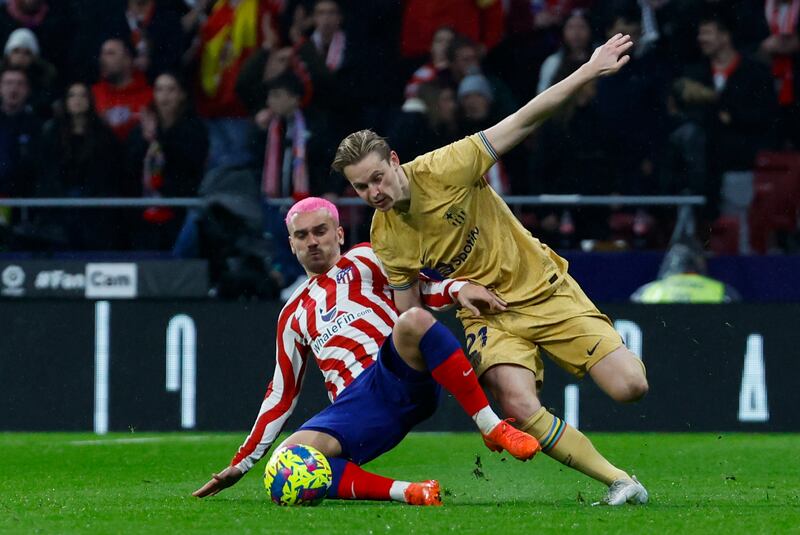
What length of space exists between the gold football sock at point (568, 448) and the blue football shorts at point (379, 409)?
44 centimetres

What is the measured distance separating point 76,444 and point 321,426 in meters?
4.12

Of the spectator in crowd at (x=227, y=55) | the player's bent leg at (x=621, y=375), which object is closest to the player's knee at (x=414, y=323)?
the player's bent leg at (x=621, y=375)

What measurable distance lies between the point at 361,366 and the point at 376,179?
2.95 ft

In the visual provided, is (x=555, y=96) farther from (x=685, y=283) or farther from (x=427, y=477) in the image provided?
(x=685, y=283)

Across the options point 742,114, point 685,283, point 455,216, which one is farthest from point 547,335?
point 742,114

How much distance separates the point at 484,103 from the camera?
11.9m

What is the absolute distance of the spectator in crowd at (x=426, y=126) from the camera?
1186cm

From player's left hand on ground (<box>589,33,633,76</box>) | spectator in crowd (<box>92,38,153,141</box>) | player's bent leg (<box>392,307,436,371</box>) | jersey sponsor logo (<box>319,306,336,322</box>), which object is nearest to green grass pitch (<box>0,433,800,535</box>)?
player's bent leg (<box>392,307,436,371</box>)

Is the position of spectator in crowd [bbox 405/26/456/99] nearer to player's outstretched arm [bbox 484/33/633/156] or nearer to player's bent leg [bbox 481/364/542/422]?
player's outstretched arm [bbox 484/33/633/156]

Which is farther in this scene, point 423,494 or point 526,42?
point 526,42

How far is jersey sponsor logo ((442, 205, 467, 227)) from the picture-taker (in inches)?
241

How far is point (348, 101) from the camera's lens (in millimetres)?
12484

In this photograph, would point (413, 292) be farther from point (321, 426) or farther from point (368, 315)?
point (321, 426)

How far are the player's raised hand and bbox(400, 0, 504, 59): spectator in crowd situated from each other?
6937 mm
